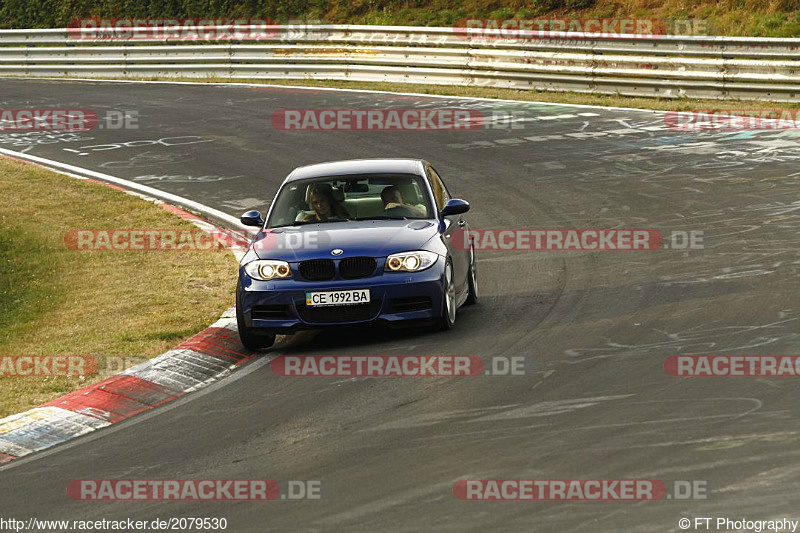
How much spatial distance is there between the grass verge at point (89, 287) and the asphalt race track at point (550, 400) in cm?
120

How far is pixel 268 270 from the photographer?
35.2 feet

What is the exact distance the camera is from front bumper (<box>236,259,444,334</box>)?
10492mm

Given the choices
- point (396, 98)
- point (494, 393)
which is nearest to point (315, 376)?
point (494, 393)

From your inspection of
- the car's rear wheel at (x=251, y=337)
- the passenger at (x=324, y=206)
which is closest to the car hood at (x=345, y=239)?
the passenger at (x=324, y=206)

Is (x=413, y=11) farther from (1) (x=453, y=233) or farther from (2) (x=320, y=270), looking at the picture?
(2) (x=320, y=270)

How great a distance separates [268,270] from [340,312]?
74 centimetres

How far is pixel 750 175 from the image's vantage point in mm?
17578

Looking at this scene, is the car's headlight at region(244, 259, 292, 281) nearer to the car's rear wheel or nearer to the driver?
the car's rear wheel

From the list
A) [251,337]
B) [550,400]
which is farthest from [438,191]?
[550,400]

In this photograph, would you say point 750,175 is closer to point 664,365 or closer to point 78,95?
point 664,365

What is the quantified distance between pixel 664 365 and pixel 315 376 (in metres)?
2.59

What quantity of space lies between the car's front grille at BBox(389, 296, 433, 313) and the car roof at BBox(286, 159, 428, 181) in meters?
1.88

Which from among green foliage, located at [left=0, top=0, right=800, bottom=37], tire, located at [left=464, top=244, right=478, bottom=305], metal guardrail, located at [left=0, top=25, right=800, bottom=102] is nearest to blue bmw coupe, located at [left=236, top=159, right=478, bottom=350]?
tire, located at [left=464, top=244, right=478, bottom=305]

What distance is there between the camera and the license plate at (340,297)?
10.5 meters
